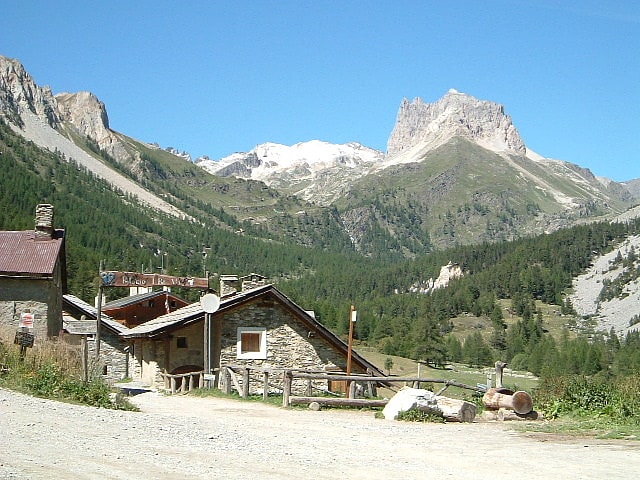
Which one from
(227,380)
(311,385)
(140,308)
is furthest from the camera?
(140,308)

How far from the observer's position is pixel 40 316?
113 ft

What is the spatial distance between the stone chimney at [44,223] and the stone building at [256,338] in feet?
21.0

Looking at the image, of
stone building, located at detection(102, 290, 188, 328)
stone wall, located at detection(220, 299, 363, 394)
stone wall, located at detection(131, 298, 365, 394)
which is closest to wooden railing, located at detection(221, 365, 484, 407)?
stone wall, located at detection(220, 299, 363, 394)

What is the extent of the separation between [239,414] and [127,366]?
24.1m

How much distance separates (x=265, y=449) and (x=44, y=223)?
24.9m

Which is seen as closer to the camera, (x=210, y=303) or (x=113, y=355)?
(x=210, y=303)

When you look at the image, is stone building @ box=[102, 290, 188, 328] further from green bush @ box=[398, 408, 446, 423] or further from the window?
green bush @ box=[398, 408, 446, 423]

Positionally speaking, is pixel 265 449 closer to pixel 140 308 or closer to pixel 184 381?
pixel 184 381

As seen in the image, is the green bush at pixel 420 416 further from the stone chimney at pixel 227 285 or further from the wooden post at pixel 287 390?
the stone chimney at pixel 227 285

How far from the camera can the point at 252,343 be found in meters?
35.5

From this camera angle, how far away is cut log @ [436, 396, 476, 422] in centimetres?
2195

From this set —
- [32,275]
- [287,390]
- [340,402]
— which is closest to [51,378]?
[287,390]

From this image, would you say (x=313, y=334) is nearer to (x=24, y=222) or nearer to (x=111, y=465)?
(x=111, y=465)

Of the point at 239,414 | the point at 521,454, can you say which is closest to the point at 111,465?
the point at 521,454
